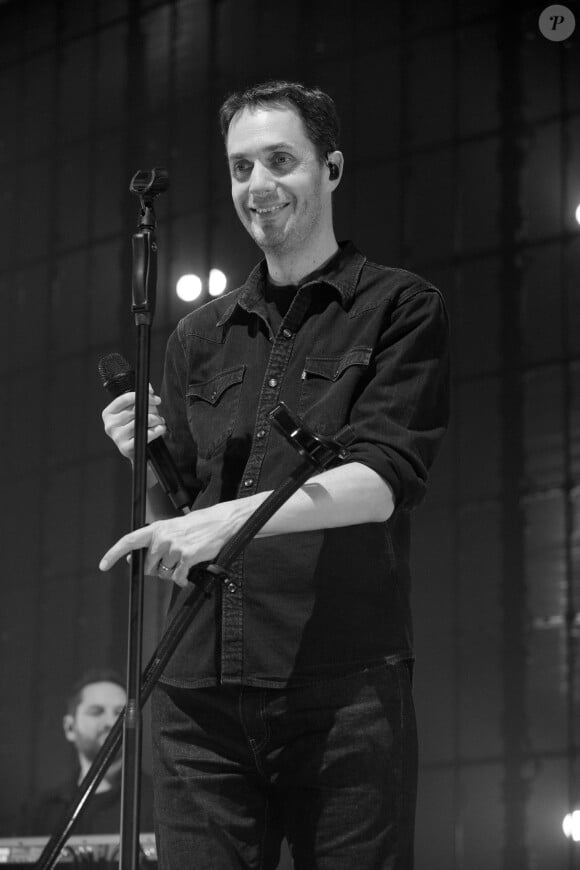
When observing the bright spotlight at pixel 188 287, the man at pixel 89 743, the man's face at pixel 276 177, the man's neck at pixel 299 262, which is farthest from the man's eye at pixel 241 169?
the man at pixel 89 743

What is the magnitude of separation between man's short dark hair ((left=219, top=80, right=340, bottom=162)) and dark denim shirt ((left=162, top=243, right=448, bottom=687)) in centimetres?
17

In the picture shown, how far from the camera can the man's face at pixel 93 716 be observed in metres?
5.29

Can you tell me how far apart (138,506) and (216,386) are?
391 mm

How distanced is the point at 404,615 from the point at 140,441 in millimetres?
440

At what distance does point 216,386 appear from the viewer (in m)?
1.87

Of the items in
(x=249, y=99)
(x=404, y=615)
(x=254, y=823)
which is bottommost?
(x=254, y=823)

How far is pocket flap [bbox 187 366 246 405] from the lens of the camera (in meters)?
1.86

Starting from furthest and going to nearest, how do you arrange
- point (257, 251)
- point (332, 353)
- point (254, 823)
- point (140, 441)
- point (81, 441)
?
point (81, 441) → point (257, 251) → point (332, 353) → point (254, 823) → point (140, 441)

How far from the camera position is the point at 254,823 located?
1636mm

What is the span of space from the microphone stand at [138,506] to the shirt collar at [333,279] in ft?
0.85

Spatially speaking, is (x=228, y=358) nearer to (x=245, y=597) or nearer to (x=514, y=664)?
(x=245, y=597)

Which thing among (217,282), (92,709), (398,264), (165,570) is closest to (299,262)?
(165,570)

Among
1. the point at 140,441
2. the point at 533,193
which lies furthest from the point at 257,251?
the point at 140,441

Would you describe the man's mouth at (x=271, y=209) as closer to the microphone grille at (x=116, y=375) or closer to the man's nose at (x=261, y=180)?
the man's nose at (x=261, y=180)
